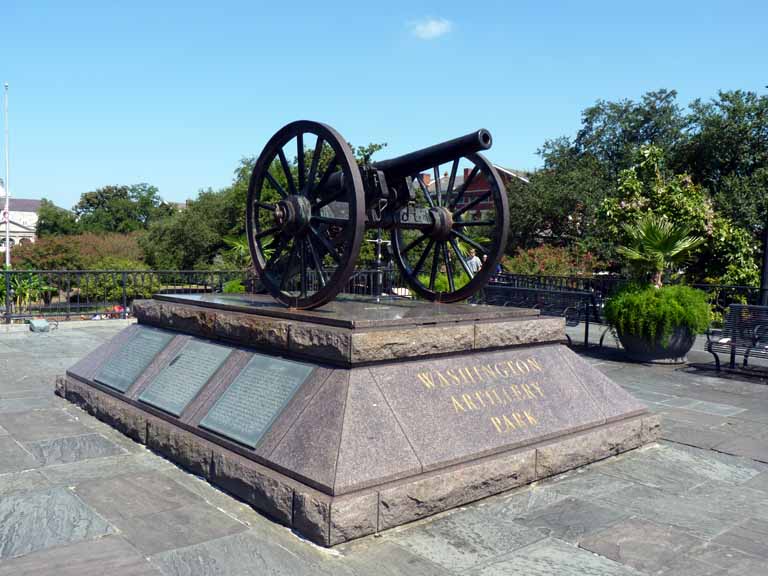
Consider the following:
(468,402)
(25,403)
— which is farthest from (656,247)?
(25,403)

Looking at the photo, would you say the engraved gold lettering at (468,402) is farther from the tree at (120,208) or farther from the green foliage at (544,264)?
the tree at (120,208)

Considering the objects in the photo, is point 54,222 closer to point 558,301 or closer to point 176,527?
point 558,301

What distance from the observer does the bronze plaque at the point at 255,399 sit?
431 centimetres

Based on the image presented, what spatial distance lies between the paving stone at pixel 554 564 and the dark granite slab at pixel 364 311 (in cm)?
175

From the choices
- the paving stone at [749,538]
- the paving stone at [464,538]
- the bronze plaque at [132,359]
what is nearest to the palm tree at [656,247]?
the paving stone at [749,538]

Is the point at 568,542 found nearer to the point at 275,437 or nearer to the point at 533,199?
the point at 275,437

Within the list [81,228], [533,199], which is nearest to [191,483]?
[533,199]

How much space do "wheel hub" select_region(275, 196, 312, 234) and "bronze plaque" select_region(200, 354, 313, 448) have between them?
1139 mm

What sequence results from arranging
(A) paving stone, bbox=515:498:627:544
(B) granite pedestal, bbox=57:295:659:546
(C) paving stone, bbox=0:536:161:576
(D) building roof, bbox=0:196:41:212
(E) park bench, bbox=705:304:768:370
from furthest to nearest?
(D) building roof, bbox=0:196:41:212, (E) park bench, bbox=705:304:768:370, (B) granite pedestal, bbox=57:295:659:546, (A) paving stone, bbox=515:498:627:544, (C) paving stone, bbox=0:536:161:576

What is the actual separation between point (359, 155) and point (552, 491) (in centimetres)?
1943

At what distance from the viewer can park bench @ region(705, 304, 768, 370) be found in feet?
26.5

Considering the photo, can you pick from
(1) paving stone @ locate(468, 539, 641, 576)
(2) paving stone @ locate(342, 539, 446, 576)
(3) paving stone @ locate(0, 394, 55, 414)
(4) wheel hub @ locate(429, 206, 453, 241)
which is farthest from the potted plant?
(3) paving stone @ locate(0, 394, 55, 414)

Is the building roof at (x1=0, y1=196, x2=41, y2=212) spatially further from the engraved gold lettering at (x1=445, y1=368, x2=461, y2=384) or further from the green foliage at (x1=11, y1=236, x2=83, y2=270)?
the engraved gold lettering at (x1=445, y1=368, x2=461, y2=384)

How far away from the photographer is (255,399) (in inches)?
179
